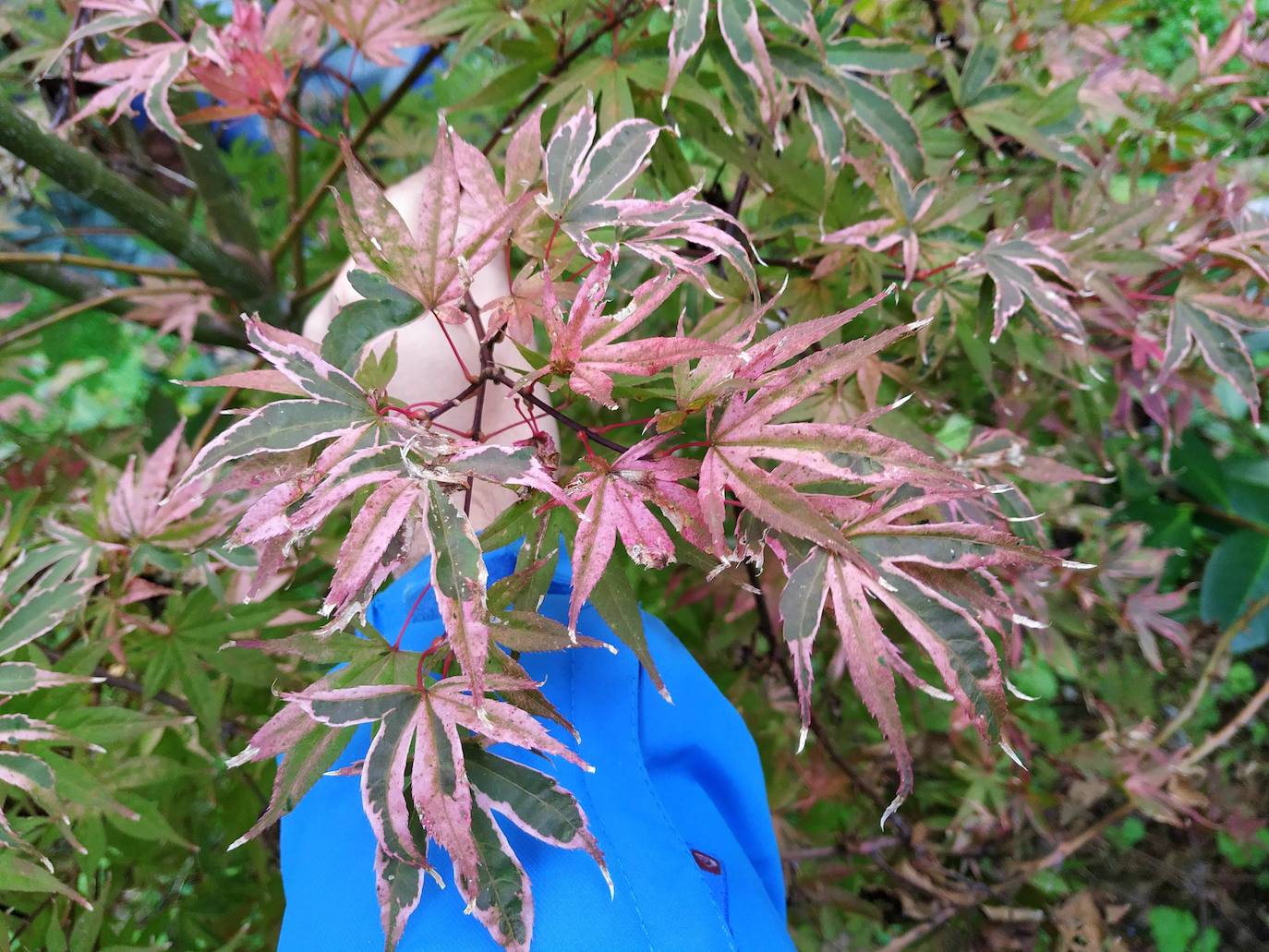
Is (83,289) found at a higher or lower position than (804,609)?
higher

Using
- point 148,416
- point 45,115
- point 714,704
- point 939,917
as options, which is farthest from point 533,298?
point 148,416

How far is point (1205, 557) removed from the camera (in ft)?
6.54

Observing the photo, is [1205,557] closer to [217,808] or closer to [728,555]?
[728,555]

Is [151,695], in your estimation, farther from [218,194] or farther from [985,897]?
[985,897]

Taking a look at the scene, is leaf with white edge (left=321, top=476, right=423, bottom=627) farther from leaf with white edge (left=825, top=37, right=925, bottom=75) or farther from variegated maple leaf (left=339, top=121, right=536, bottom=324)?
leaf with white edge (left=825, top=37, right=925, bottom=75)

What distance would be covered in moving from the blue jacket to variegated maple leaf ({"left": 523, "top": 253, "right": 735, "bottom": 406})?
0.21m

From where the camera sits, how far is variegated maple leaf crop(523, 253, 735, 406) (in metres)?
0.48

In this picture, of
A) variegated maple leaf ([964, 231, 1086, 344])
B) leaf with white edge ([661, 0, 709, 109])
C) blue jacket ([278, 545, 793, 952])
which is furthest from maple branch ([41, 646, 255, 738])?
variegated maple leaf ([964, 231, 1086, 344])

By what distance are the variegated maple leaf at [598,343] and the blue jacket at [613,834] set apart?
0.21 meters

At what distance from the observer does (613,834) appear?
531 mm

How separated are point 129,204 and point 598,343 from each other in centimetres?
85

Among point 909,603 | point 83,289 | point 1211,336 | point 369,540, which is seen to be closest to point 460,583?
point 369,540

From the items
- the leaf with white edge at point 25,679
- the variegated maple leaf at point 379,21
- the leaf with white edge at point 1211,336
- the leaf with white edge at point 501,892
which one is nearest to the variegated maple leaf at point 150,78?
the variegated maple leaf at point 379,21

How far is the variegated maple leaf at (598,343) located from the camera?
475 mm
